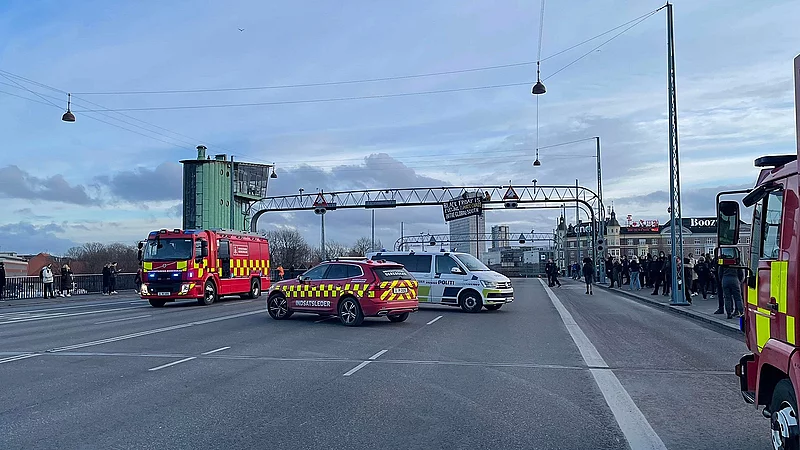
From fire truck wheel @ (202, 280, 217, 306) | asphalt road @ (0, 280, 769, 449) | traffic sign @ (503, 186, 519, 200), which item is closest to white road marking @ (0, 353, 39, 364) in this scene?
asphalt road @ (0, 280, 769, 449)

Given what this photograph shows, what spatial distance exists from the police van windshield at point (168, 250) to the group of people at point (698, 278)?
17.0 m

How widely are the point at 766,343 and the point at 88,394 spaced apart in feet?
24.3

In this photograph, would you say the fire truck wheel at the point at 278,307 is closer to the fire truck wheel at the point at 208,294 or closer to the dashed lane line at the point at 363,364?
the dashed lane line at the point at 363,364

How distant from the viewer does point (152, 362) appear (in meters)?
11.5

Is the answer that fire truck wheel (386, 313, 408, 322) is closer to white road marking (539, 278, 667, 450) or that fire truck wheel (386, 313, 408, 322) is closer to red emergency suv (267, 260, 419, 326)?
red emergency suv (267, 260, 419, 326)

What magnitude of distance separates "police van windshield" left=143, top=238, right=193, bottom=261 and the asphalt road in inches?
367

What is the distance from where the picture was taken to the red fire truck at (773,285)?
5.06m

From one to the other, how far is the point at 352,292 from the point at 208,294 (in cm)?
1183

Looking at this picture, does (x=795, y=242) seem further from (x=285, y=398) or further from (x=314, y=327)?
(x=314, y=327)

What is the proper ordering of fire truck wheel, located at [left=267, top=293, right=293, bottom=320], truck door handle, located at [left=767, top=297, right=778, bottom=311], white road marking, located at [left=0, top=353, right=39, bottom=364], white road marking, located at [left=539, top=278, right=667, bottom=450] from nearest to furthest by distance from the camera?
truck door handle, located at [left=767, top=297, right=778, bottom=311]
white road marking, located at [left=539, top=278, right=667, bottom=450]
white road marking, located at [left=0, top=353, right=39, bottom=364]
fire truck wheel, located at [left=267, top=293, right=293, bottom=320]

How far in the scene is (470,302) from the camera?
21.9 metres

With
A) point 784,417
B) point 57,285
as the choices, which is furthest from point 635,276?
point 784,417

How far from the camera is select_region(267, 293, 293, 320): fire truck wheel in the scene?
62.2ft

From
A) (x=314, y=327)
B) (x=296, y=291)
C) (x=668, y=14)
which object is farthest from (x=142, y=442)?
(x=668, y=14)
